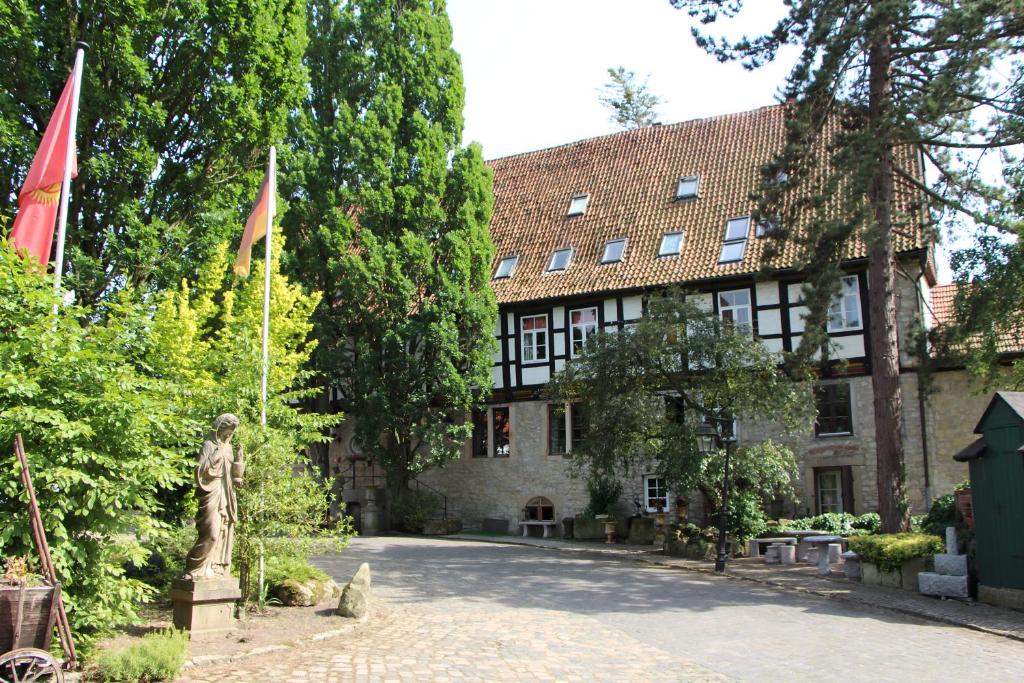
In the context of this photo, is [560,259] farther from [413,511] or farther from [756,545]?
[756,545]

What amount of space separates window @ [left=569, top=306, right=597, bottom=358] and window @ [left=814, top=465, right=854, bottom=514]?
7162 millimetres

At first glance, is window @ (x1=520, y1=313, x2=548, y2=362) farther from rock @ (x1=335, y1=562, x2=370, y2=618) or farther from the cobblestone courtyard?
rock @ (x1=335, y1=562, x2=370, y2=618)

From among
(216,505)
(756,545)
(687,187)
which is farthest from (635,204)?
(216,505)

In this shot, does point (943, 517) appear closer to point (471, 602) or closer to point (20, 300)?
point (471, 602)

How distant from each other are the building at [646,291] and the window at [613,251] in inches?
2.5

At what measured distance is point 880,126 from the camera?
15234mm

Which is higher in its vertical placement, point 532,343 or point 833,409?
point 532,343

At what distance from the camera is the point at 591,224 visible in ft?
91.3

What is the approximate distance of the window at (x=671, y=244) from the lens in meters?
25.3

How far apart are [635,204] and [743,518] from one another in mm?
11202

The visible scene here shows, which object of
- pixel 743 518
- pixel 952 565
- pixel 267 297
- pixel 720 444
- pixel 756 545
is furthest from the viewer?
pixel 743 518

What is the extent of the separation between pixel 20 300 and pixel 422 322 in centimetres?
1655

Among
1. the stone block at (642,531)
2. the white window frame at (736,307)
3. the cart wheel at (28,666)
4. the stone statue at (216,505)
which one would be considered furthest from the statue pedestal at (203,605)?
the white window frame at (736,307)

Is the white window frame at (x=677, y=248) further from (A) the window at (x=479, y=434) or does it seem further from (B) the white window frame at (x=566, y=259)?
(A) the window at (x=479, y=434)
